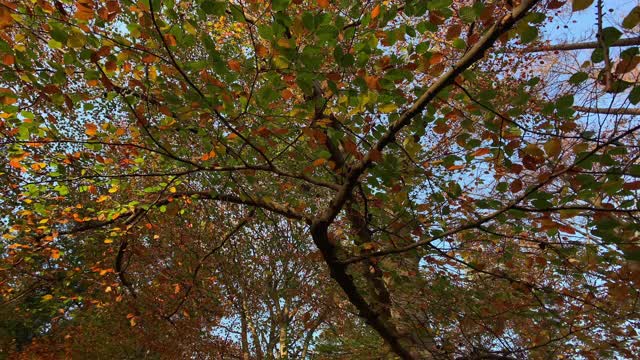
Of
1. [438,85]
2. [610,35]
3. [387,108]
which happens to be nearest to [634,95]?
[610,35]

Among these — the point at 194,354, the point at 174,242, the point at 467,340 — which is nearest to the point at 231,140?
the point at 467,340

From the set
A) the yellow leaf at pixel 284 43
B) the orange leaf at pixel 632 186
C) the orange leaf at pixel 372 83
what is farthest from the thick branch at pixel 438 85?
the orange leaf at pixel 632 186

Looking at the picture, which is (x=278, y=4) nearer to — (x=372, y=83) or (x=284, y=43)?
(x=284, y=43)

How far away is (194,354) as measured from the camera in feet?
36.7

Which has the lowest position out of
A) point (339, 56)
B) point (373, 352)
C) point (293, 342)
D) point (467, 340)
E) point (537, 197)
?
point (467, 340)

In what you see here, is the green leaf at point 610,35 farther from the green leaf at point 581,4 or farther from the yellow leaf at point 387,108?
the yellow leaf at point 387,108

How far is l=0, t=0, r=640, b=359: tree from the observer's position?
280 cm

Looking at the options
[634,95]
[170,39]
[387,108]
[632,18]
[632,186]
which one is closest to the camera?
[632,18]

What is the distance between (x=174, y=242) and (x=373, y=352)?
210 inches

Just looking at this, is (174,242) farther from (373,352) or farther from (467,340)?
(467,340)

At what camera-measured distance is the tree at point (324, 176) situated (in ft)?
9.18

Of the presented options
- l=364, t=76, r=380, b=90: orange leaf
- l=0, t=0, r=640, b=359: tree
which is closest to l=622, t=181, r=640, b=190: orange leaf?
l=0, t=0, r=640, b=359: tree

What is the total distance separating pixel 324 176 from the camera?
7137 millimetres

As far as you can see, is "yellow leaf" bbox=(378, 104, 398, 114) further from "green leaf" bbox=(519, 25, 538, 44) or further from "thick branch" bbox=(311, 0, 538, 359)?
"green leaf" bbox=(519, 25, 538, 44)
